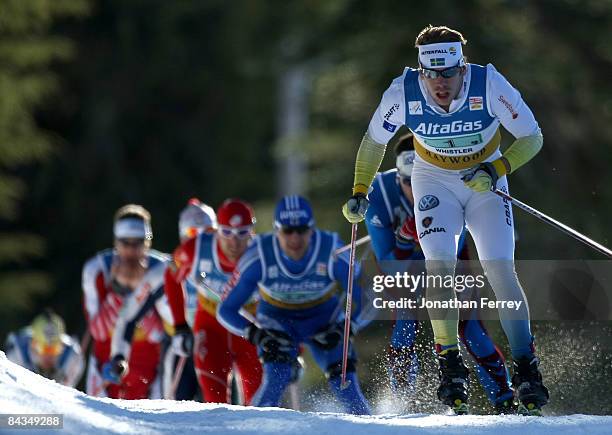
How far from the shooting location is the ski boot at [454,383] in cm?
952

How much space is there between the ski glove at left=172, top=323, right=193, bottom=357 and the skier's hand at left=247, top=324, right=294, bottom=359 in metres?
1.73

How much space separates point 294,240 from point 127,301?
9.20ft

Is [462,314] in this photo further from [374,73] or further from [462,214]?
[374,73]

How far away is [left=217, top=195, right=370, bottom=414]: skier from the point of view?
37.0 ft

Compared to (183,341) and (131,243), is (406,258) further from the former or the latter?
(131,243)

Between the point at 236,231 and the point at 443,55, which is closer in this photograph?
the point at 443,55

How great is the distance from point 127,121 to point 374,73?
12679mm

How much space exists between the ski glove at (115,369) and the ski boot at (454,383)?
452 cm

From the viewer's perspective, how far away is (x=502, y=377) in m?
10.4

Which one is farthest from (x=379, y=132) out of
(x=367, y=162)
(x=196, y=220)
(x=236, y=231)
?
(x=196, y=220)

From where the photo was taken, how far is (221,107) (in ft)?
117

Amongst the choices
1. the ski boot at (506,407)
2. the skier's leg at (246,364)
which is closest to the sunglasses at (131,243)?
the skier's leg at (246,364)

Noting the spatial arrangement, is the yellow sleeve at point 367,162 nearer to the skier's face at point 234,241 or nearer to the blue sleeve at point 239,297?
the blue sleeve at point 239,297

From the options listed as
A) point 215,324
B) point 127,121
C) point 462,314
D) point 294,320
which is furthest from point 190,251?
point 127,121
